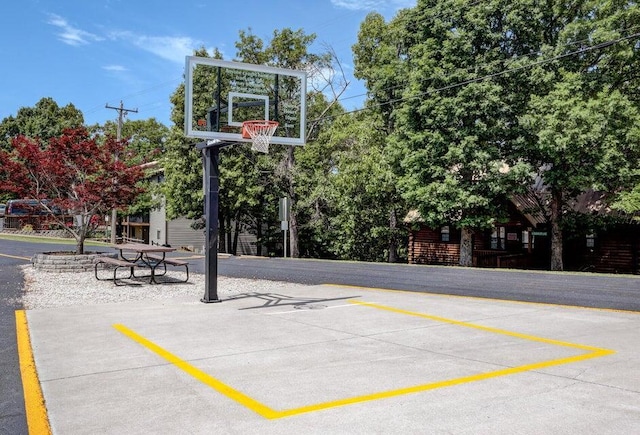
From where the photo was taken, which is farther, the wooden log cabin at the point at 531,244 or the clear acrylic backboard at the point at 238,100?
the wooden log cabin at the point at 531,244

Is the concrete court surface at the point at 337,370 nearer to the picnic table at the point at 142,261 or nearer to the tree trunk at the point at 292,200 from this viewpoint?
the picnic table at the point at 142,261

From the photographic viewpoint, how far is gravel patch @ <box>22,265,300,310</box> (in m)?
11.6

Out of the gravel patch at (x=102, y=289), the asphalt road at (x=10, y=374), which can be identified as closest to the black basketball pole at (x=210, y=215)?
the gravel patch at (x=102, y=289)

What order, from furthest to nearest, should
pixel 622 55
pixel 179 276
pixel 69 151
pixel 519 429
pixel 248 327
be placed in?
pixel 622 55 → pixel 69 151 → pixel 179 276 → pixel 248 327 → pixel 519 429

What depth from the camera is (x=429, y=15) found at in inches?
1099

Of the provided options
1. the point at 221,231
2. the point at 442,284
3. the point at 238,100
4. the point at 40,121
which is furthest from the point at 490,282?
the point at 40,121

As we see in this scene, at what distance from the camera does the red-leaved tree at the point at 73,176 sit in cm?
1742

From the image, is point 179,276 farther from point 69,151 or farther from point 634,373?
point 634,373

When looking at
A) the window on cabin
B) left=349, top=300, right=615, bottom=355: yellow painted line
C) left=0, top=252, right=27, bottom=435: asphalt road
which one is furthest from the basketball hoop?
the window on cabin

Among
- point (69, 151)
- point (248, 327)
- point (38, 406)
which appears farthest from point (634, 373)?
point (69, 151)

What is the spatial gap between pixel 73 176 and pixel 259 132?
9.51 metres

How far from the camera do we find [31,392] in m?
5.18

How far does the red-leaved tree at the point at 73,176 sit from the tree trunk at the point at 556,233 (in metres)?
20.4

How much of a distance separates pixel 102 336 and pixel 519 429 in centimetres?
610
